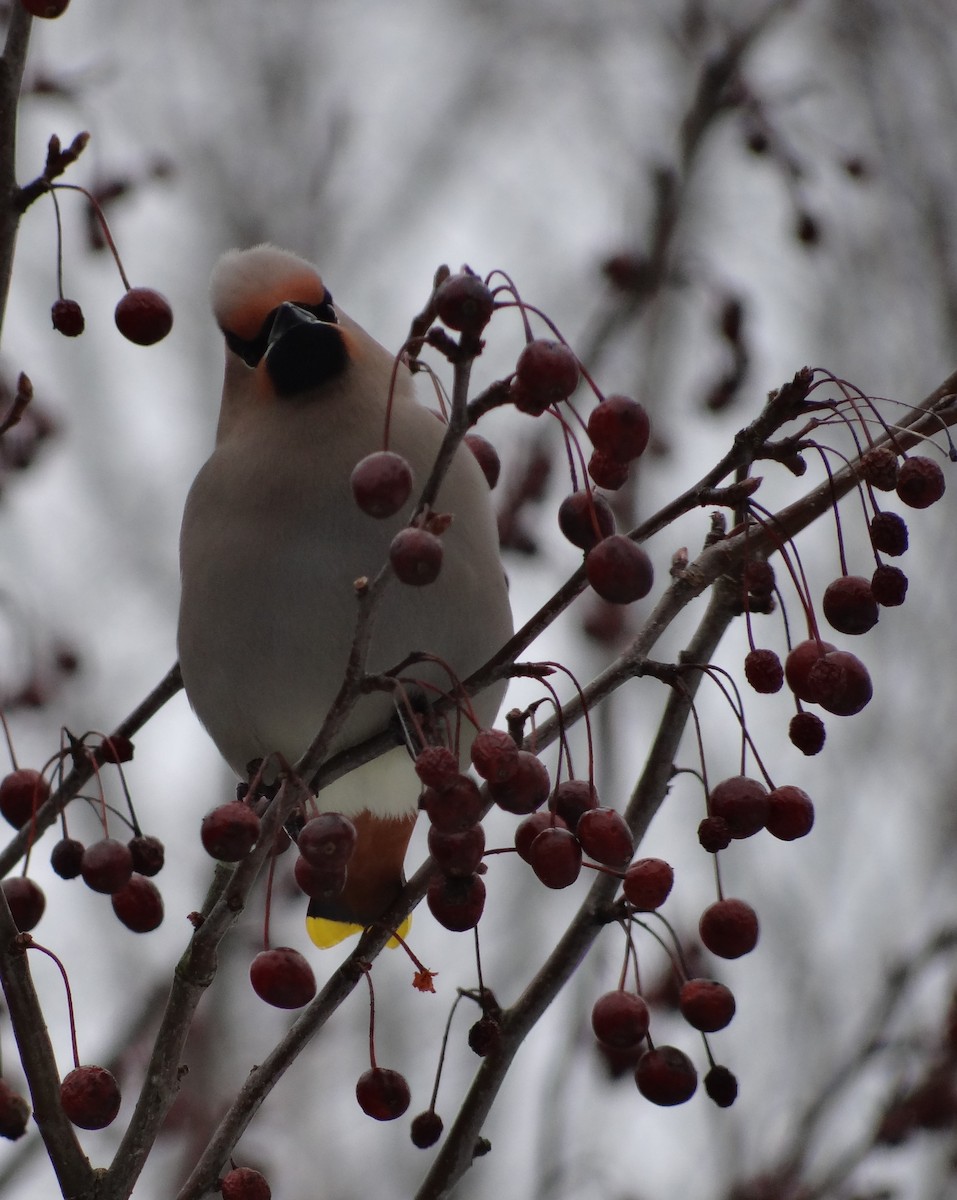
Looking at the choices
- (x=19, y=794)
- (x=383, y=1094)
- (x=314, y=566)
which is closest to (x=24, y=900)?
(x=19, y=794)

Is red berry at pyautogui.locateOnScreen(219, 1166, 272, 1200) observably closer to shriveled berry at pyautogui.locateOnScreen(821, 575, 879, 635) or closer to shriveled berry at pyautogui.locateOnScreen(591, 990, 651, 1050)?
shriveled berry at pyautogui.locateOnScreen(591, 990, 651, 1050)

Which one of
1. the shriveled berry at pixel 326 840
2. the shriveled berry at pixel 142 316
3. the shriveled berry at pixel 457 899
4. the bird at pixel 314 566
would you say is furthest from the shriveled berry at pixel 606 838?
the shriveled berry at pixel 142 316

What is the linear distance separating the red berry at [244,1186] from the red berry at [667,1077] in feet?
1.38

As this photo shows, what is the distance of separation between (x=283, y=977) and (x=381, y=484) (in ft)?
1.90

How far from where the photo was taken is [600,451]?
151 cm

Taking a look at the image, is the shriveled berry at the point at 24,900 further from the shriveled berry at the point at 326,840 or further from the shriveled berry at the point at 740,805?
the shriveled berry at the point at 740,805

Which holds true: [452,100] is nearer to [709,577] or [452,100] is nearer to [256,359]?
[256,359]

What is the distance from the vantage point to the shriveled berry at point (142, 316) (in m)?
1.79

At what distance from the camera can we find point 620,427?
148cm

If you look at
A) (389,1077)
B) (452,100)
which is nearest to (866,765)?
(452,100)

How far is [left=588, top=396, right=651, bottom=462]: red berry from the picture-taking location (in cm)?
148

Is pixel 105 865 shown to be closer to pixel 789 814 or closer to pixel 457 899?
pixel 457 899

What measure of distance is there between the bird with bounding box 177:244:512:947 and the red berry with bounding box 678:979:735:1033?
614mm

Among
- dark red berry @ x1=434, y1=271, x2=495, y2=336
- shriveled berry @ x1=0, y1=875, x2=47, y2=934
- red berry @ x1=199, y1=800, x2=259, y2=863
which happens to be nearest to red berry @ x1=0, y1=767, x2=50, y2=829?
shriveled berry @ x1=0, y1=875, x2=47, y2=934
